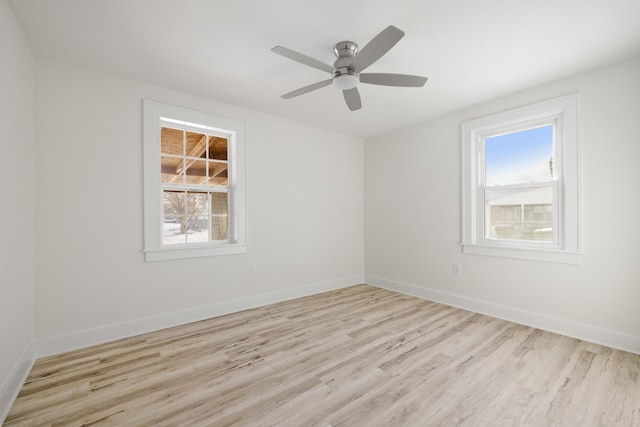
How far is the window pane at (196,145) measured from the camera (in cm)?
332

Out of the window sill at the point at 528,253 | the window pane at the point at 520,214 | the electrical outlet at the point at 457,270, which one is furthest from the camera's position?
the electrical outlet at the point at 457,270

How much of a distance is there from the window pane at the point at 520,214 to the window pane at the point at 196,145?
138 inches

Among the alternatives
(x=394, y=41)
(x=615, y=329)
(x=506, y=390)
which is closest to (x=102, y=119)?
(x=394, y=41)

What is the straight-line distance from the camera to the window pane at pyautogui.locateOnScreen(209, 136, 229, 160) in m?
3.49

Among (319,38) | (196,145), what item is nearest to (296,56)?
(319,38)

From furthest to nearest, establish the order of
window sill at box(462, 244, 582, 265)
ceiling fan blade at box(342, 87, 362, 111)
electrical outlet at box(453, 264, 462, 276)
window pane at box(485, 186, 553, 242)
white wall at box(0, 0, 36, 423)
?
1. electrical outlet at box(453, 264, 462, 276)
2. window pane at box(485, 186, 553, 242)
3. window sill at box(462, 244, 582, 265)
4. ceiling fan blade at box(342, 87, 362, 111)
5. white wall at box(0, 0, 36, 423)

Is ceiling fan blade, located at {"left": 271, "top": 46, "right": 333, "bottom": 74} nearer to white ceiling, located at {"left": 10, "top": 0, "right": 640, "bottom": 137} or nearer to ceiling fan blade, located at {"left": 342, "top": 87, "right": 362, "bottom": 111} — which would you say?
white ceiling, located at {"left": 10, "top": 0, "right": 640, "bottom": 137}

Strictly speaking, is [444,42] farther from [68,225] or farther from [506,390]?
[68,225]

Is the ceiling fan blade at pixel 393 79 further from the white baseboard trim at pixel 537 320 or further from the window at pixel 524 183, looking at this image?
the white baseboard trim at pixel 537 320

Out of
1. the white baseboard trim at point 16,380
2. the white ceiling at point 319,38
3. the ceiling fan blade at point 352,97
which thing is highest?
the white ceiling at point 319,38

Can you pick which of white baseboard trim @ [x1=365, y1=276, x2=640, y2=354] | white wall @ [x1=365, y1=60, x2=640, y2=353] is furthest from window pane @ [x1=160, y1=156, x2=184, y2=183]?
white baseboard trim @ [x1=365, y1=276, x2=640, y2=354]

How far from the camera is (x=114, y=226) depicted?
8.96 feet

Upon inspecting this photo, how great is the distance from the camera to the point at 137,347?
2559mm

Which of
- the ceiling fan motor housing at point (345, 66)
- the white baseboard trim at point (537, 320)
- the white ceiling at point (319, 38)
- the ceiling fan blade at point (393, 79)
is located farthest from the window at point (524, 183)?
the ceiling fan motor housing at point (345, 66)
